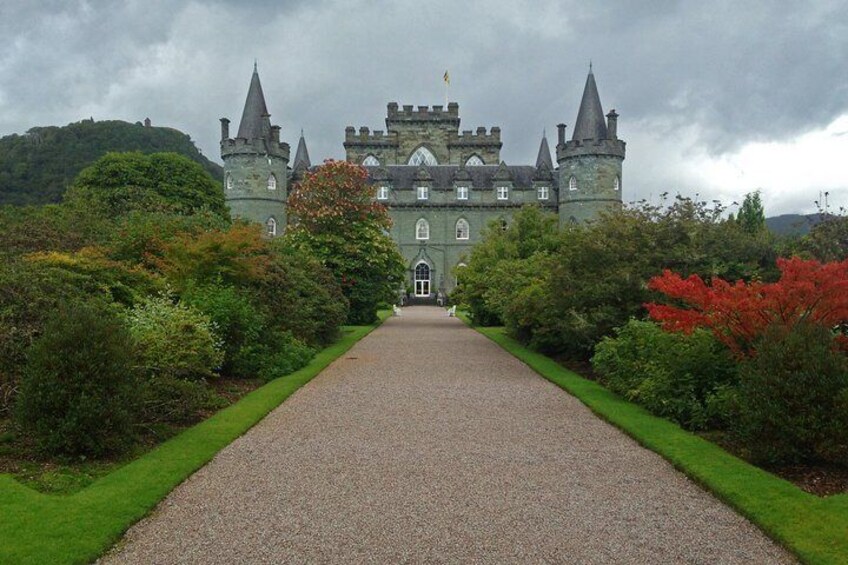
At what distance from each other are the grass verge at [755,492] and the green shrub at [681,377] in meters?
0.32

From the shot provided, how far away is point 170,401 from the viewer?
8.80 m

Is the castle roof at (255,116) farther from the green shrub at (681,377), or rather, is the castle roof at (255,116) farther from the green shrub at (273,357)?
the green shrub at (681,377)

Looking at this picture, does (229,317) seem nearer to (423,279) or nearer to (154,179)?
(154,179)

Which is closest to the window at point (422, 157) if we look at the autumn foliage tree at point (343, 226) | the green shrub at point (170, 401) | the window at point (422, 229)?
the window at point (422, 229)

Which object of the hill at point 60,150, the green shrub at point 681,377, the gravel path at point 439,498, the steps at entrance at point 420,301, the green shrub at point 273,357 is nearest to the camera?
the gravel path at point 439,498

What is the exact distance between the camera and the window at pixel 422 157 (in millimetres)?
61656

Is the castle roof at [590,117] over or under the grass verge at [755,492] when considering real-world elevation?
over

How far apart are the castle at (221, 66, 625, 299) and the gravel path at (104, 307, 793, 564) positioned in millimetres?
36414

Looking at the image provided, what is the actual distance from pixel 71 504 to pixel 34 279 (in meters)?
5.20

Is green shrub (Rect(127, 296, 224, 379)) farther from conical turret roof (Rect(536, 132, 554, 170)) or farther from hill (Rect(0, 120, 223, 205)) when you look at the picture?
conical turret roof (Rect(536, 132, 554, 170))

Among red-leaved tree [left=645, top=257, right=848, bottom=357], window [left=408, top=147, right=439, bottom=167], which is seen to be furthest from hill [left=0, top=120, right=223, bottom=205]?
red-leaved tree [left=645, top=257, right=848, bottom=357]

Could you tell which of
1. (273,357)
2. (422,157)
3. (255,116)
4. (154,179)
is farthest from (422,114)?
(273,357)

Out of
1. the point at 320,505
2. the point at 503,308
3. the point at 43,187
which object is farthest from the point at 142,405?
the point at 43,187

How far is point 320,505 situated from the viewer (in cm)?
585
